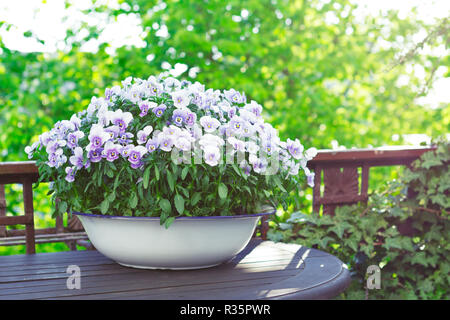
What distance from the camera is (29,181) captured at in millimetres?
1729

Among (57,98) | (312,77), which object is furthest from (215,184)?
(312,77)

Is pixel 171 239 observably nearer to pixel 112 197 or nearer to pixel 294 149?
pixel 112 197

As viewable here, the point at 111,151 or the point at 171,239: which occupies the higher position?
the point at 111,151

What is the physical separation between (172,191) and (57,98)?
15.0 ft

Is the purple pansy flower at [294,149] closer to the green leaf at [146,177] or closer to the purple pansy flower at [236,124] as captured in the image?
the purple pansy flower at [236,124]

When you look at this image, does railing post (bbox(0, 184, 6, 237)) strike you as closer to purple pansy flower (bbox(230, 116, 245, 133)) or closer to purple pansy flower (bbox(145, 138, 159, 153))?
purple pansy flower (bbox(145, 138, 159, 153))

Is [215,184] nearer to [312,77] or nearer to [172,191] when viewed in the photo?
[172,191]

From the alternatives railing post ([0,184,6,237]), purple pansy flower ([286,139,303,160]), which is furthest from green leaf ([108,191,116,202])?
railing post ([0,184,6,237])

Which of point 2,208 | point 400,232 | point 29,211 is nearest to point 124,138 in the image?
point 29,211

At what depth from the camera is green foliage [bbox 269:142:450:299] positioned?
2.20 meters

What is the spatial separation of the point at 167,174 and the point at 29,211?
0.82 m

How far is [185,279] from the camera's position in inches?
46.1

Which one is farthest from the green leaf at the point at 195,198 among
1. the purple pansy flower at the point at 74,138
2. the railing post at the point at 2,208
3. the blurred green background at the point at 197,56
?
the blurred green background at the point at 197,56

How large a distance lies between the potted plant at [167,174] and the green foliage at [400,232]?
0.99m
